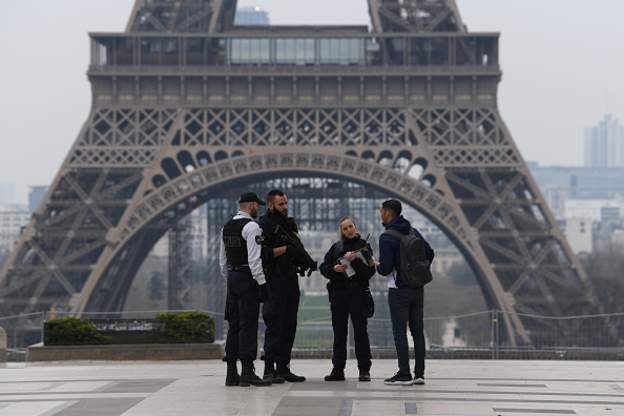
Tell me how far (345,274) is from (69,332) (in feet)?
30.6

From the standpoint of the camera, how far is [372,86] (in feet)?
224

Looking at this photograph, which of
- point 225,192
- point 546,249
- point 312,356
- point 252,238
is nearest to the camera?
point 252,238

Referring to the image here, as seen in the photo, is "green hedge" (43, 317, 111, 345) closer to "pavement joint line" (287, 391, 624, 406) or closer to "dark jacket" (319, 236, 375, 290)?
"dark jacket" (319, 236, 375, 290)

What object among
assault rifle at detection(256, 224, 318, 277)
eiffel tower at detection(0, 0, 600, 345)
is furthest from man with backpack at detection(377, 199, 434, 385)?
eiffel tower at detection(0, 0, 600, 345)

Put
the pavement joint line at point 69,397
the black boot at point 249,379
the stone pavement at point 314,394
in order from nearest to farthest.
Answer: the stone pavement at point 314,394 < the pavement joint line at point 69,397 < the black boot at point 249,379

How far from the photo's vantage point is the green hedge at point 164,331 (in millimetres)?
28188

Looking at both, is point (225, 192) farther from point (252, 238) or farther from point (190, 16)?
point (252, 238)

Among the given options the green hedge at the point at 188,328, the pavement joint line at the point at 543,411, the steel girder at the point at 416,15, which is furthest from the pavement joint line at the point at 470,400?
the steel girder at the point at 416,15

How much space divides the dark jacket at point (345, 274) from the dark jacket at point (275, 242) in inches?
22.0

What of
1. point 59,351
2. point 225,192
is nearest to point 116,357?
point 59,351

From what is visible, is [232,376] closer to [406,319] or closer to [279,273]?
[279,273]

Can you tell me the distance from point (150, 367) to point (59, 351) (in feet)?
15.1

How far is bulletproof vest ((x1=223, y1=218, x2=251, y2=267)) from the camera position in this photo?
1934cm

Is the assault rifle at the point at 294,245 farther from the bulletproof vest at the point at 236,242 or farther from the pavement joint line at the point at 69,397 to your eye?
the pavement joint line at the point at 69,397
